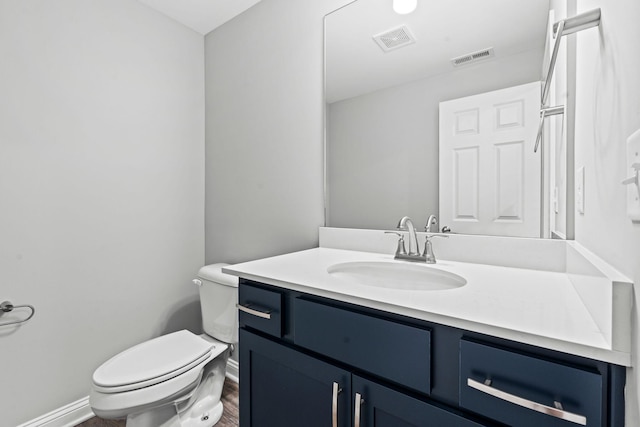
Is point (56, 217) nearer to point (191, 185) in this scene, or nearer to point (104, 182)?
point (104, 182)

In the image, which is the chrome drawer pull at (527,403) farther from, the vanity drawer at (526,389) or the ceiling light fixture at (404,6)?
the ceiling light fixture at (404,6)

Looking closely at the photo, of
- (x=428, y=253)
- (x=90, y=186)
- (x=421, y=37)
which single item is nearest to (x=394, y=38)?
(x=421, y=37)

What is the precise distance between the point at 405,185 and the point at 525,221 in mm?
456

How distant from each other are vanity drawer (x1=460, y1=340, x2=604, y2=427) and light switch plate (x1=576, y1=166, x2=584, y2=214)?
19.5 inches

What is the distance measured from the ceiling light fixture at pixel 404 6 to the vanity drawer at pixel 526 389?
52.4 inches

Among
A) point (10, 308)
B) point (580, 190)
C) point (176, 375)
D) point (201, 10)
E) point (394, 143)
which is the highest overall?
point (201, 10)

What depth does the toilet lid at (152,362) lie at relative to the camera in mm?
1208

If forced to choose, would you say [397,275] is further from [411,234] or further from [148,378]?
[148,378]

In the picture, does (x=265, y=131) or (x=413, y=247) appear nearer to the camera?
(x=413, y=247)

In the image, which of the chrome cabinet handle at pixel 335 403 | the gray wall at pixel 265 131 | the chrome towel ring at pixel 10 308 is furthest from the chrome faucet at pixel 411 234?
the chrome towel ring at pixel 10 308

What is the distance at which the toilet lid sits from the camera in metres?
1.21

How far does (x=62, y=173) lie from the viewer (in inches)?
61.0

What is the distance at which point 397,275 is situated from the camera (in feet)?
3.87

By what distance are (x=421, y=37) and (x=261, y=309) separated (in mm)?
1255
